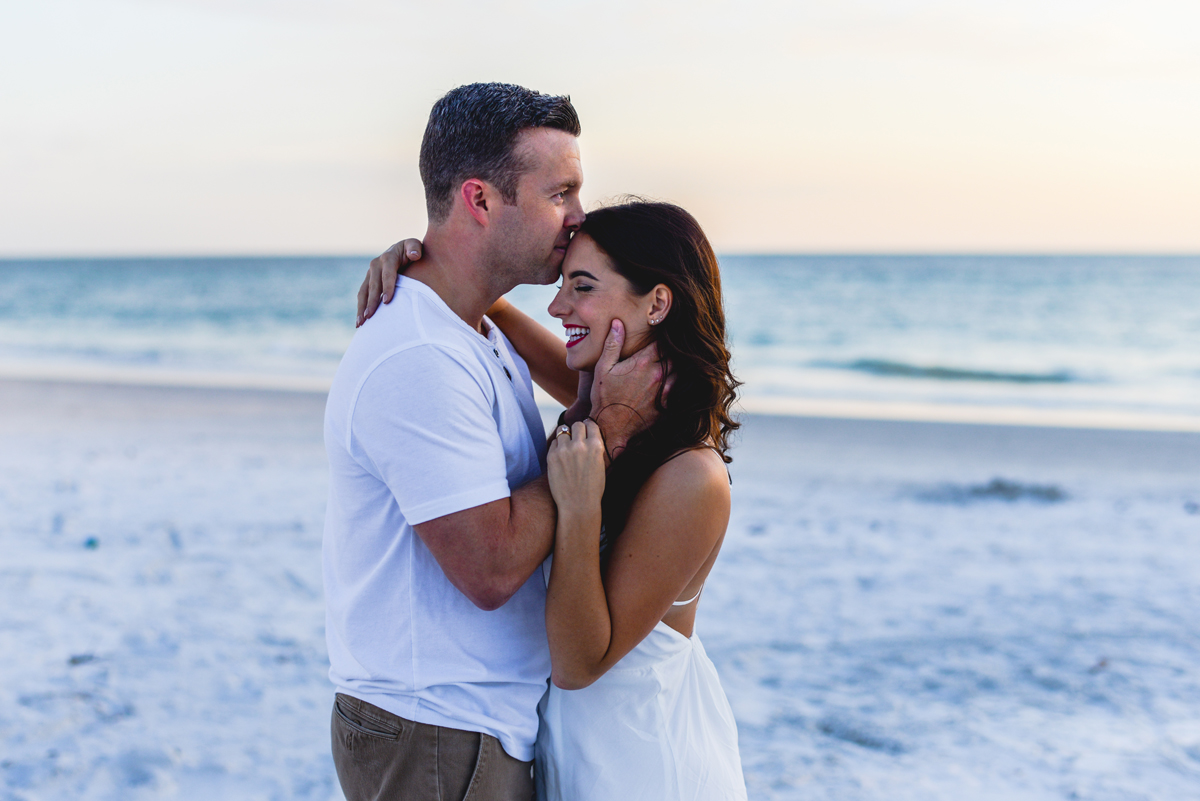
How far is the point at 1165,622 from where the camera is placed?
564cm

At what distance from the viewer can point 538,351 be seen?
322 centimetres

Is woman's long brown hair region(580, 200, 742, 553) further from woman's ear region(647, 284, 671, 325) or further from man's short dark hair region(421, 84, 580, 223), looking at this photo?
man's short dark hair region(421, 84, 580, 223)

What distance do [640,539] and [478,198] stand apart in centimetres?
96

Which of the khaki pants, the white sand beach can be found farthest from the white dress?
the white sand beach

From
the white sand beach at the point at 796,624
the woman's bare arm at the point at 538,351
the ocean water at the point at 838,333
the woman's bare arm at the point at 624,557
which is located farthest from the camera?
the ocean water at the point at 838,333

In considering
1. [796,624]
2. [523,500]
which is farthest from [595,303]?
[796,624]

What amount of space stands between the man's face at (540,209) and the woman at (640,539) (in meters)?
0.08

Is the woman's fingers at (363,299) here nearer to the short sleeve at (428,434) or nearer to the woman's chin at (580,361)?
the short sleeve at (428,434)

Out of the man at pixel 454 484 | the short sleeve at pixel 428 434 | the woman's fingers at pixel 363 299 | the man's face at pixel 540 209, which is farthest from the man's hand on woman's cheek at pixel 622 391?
the woman's fingers at pixel 363 299

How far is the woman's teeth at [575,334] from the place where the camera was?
2.51 meters

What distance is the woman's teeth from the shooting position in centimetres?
251

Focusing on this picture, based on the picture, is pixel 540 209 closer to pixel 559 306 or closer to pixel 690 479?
pixel 559 306

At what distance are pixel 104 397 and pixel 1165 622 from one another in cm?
1312

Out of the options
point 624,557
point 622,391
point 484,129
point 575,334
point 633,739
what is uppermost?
point 484,129
